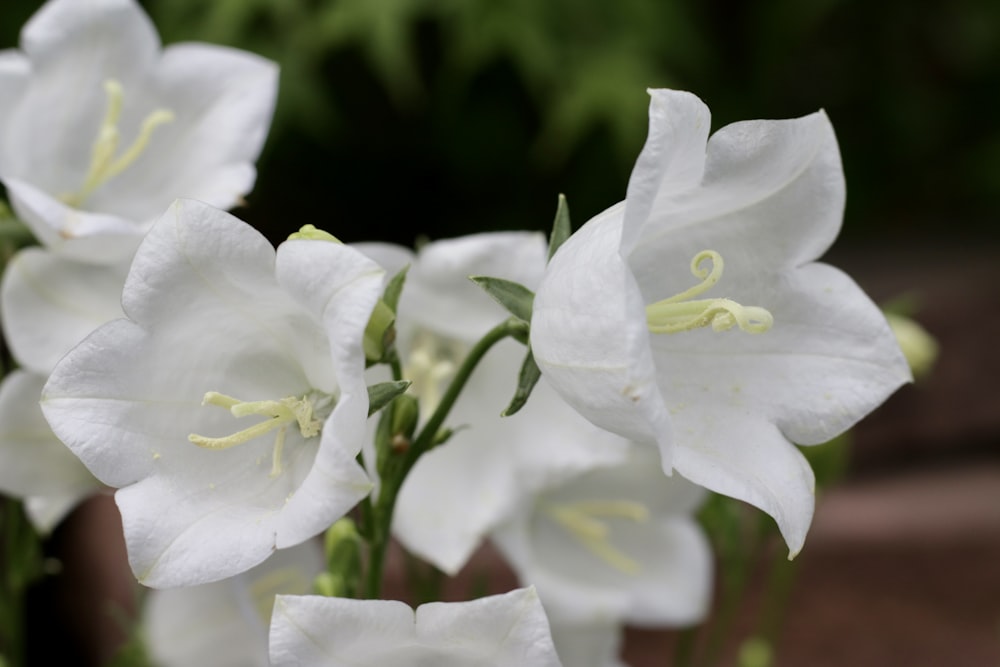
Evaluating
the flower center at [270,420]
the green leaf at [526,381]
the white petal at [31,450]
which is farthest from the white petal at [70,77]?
the green leaf at [526,381]

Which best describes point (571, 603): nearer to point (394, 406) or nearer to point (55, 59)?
point (394, 406)

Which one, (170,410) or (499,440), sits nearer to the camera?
(170,410)

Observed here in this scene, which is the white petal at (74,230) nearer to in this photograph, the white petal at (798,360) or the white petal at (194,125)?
the white petal at (194,125)

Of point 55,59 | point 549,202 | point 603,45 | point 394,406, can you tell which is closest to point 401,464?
point 394,406

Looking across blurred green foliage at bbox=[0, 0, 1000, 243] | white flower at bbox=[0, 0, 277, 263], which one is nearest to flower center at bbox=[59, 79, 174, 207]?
white flower at bbox=[0, 0, 277, 263]

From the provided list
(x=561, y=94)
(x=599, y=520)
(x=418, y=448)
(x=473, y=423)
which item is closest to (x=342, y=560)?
(x=418, y=448)

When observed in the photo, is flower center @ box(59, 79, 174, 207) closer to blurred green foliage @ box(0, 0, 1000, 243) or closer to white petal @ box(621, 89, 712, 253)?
white petal @ box(621, 89, 712, 253)

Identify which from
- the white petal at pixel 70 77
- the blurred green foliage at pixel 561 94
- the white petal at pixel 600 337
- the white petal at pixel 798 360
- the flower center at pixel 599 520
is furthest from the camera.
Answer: the blurred green foliage at pixel 561 94
